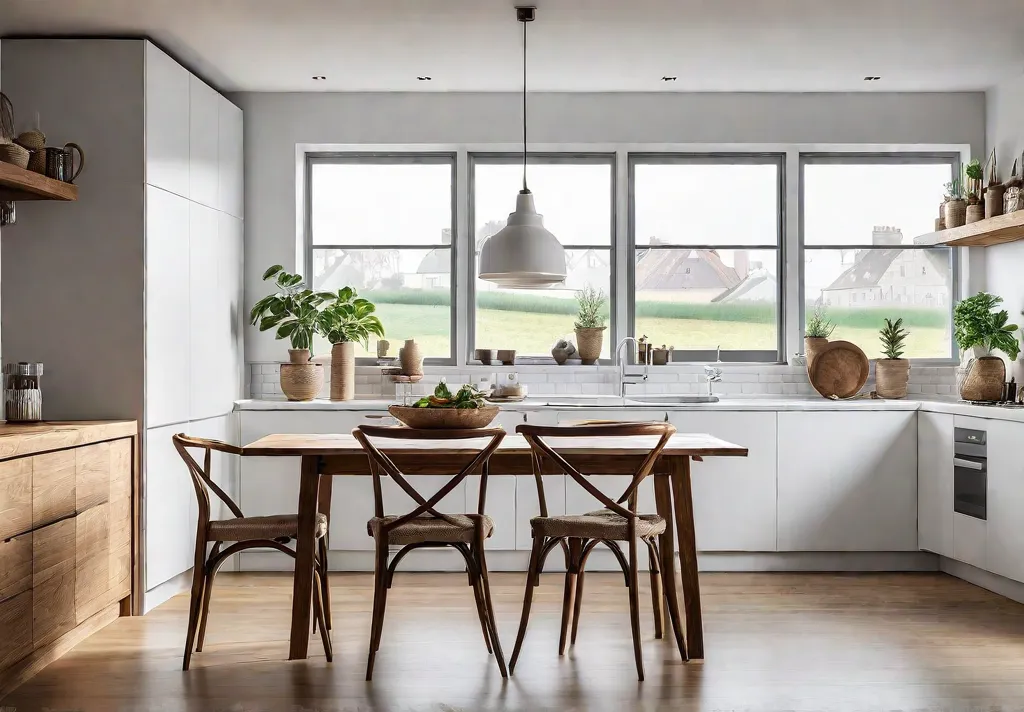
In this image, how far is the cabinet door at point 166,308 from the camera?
4.15m

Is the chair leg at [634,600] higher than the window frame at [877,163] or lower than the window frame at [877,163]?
lower

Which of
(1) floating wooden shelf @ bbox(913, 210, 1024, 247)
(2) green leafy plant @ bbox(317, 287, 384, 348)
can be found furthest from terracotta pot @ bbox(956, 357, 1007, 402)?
(2) green leafy plant @ bbox(317, 287, 384, 348)

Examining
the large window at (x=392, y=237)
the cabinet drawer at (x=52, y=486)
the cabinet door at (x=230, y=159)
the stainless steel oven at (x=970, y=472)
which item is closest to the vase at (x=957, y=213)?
the stainless steel oven at (x=970, y=472)

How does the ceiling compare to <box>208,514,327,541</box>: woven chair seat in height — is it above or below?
above

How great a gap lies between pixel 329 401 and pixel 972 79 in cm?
428

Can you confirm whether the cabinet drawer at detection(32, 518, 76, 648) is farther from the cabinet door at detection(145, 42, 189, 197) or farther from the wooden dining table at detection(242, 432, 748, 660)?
the cabinet door at detection(145, 42, 189, 197)

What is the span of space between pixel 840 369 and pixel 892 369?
33cm

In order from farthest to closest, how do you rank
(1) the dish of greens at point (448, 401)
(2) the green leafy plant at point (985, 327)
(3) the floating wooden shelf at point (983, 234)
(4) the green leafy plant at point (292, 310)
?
(4) the green leafy plant at point (292, 310)
(2) the green leafy plant at point (985, 327)
(3) the floating wooden shelf at point (983, 234)
(1) the dish of greens at point (448, 401)

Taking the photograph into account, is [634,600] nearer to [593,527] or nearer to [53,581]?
[593,527]

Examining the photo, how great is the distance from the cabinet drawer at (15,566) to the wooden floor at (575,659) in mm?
366

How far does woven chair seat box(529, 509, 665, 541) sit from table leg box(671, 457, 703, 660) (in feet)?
0.35

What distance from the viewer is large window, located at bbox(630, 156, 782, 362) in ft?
18.4

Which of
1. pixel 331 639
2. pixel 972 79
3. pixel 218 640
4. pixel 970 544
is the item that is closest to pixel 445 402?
pixel 331 639

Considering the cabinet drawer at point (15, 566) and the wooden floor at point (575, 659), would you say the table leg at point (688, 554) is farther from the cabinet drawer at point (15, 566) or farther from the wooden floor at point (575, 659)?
the cabinet drawer at point (15, 566)
